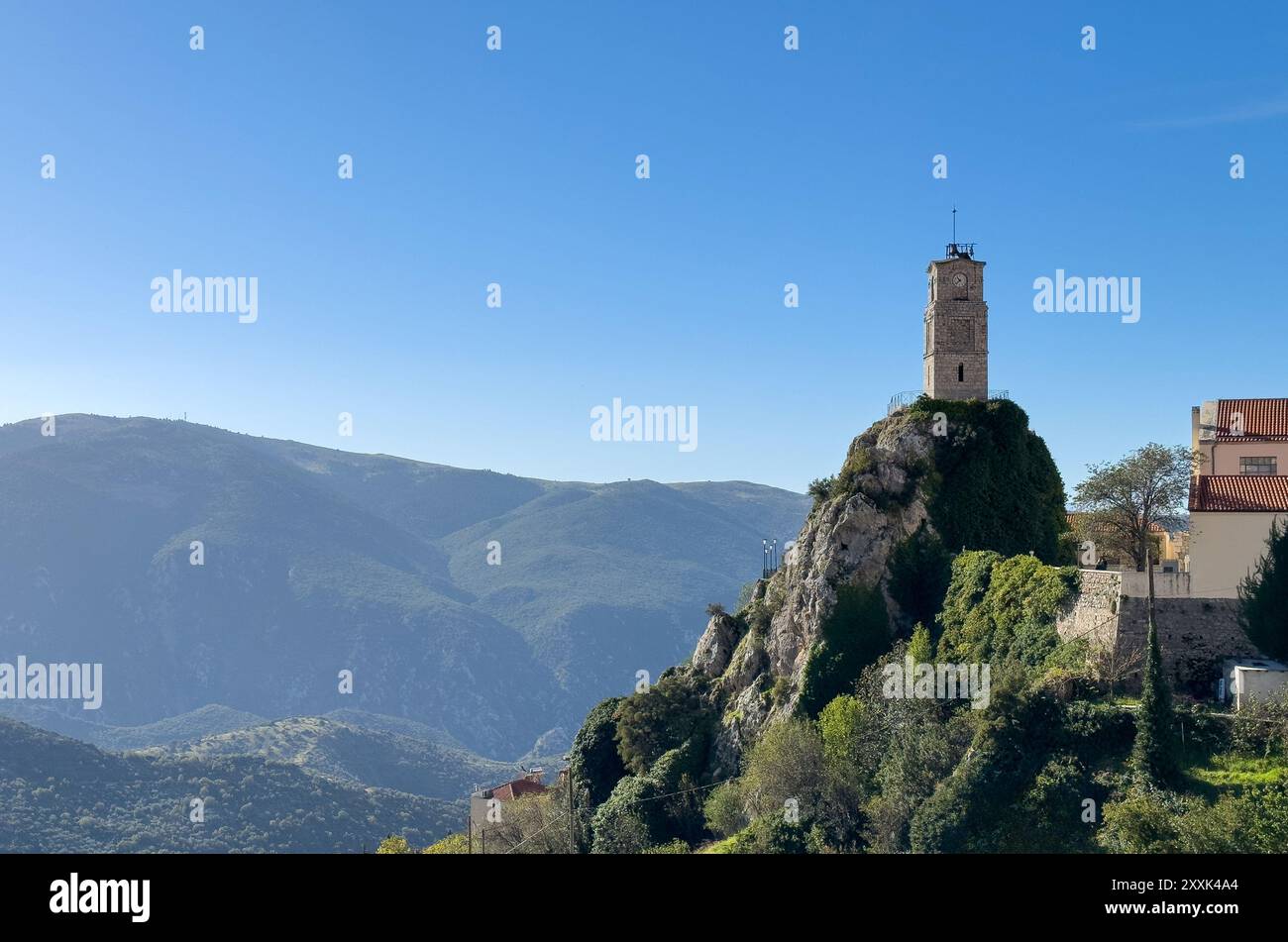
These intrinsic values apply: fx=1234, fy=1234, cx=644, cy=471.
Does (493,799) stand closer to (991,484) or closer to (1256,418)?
(991,484)

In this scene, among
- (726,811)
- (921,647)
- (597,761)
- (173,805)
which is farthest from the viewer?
(173,805)

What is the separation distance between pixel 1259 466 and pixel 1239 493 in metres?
8.35

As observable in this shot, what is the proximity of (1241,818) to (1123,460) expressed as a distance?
27.4m

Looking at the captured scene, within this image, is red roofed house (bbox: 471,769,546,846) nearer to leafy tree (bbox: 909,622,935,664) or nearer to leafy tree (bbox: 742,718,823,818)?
leafy tree (bbox: 742,718,823,818)

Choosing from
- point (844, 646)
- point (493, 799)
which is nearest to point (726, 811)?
point (844, 646)

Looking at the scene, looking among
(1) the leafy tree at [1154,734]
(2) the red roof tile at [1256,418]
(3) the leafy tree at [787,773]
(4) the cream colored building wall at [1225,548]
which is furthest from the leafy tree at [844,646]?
(1) the leafy tree at [1154,734]

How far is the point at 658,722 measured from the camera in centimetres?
7012

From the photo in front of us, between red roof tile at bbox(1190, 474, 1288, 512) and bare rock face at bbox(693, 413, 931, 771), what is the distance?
1544 cm

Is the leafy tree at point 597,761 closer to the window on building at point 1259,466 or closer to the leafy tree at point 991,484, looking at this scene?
the leafy tree at point 991,484

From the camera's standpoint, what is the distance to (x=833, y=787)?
53469 mm

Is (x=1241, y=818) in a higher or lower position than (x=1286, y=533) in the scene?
lower

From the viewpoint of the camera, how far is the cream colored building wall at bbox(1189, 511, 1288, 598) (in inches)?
1966
